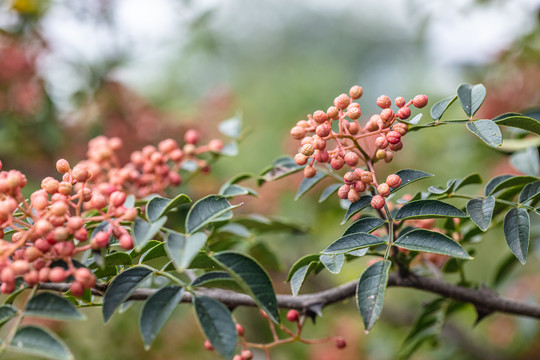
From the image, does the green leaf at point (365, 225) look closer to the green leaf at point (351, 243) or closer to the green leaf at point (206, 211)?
the green leaf at point (351, 243)

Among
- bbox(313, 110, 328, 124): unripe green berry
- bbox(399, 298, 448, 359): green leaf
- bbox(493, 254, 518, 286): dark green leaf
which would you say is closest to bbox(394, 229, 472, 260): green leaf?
bbox(313, 110, 328, 124): unripe green berry

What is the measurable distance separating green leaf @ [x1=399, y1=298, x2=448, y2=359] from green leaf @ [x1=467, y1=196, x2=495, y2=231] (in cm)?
46

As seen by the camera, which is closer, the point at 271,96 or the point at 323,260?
the point at 323,260

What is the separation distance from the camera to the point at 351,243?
893 millimetres

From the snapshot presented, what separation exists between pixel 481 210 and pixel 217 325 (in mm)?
527

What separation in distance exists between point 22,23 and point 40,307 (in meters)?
2.34

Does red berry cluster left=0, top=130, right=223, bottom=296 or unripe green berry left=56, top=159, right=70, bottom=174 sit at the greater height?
unripe green berry left=56, top=159, right=70, bottom=174

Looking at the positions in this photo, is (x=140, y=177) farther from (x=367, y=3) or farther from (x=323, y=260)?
(x=367, y=3)

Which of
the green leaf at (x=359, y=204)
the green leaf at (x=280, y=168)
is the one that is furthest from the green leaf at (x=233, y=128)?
the green leaf at (x=359, y=204)

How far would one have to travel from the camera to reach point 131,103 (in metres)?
2.85

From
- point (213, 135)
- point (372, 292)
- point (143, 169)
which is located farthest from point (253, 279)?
point (213, 135)

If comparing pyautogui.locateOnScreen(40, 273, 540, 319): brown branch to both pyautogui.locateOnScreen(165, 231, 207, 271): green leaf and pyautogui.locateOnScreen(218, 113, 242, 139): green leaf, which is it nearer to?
pyautogui.locateOnScreen(165, 231, 207, 271): green leaf

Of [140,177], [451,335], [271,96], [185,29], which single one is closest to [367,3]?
[271,96]

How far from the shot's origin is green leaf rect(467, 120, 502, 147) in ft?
2.95
